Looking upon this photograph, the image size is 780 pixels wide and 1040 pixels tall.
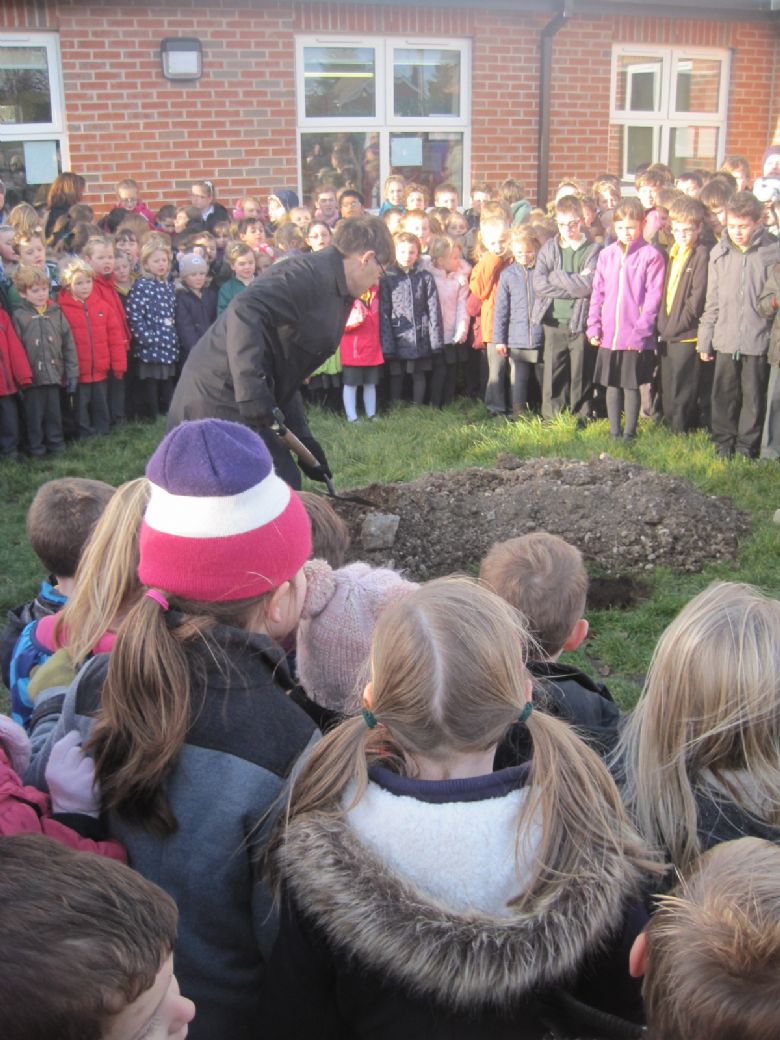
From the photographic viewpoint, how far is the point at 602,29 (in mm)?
13023

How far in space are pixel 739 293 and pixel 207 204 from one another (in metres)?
6.32

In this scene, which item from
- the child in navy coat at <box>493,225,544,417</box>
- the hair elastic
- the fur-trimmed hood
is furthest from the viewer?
the child in navy coat at <box>493,225,544,417</box>

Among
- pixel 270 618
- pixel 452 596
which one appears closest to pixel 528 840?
pixel 452 596

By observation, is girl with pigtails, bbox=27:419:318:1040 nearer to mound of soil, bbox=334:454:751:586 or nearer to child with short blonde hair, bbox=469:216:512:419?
mound of soil, bbox=334:454:751:586

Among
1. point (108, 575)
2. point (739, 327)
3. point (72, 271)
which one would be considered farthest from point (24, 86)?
point (108, 575)

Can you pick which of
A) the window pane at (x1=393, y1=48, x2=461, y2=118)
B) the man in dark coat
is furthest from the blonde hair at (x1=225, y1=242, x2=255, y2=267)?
the man in dark coat

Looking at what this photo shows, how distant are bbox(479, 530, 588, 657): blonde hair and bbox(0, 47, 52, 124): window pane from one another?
1015 cm

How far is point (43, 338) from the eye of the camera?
26.9 feet

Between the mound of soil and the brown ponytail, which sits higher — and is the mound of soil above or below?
below

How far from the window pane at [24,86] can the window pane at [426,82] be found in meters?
4.12

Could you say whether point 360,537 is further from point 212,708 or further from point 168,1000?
point 168,1000

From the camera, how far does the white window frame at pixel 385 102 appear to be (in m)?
12.0

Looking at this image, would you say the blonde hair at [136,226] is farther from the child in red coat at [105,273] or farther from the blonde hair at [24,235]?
the blonde hair at [24,235]

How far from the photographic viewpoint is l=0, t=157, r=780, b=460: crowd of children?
7695 mm
